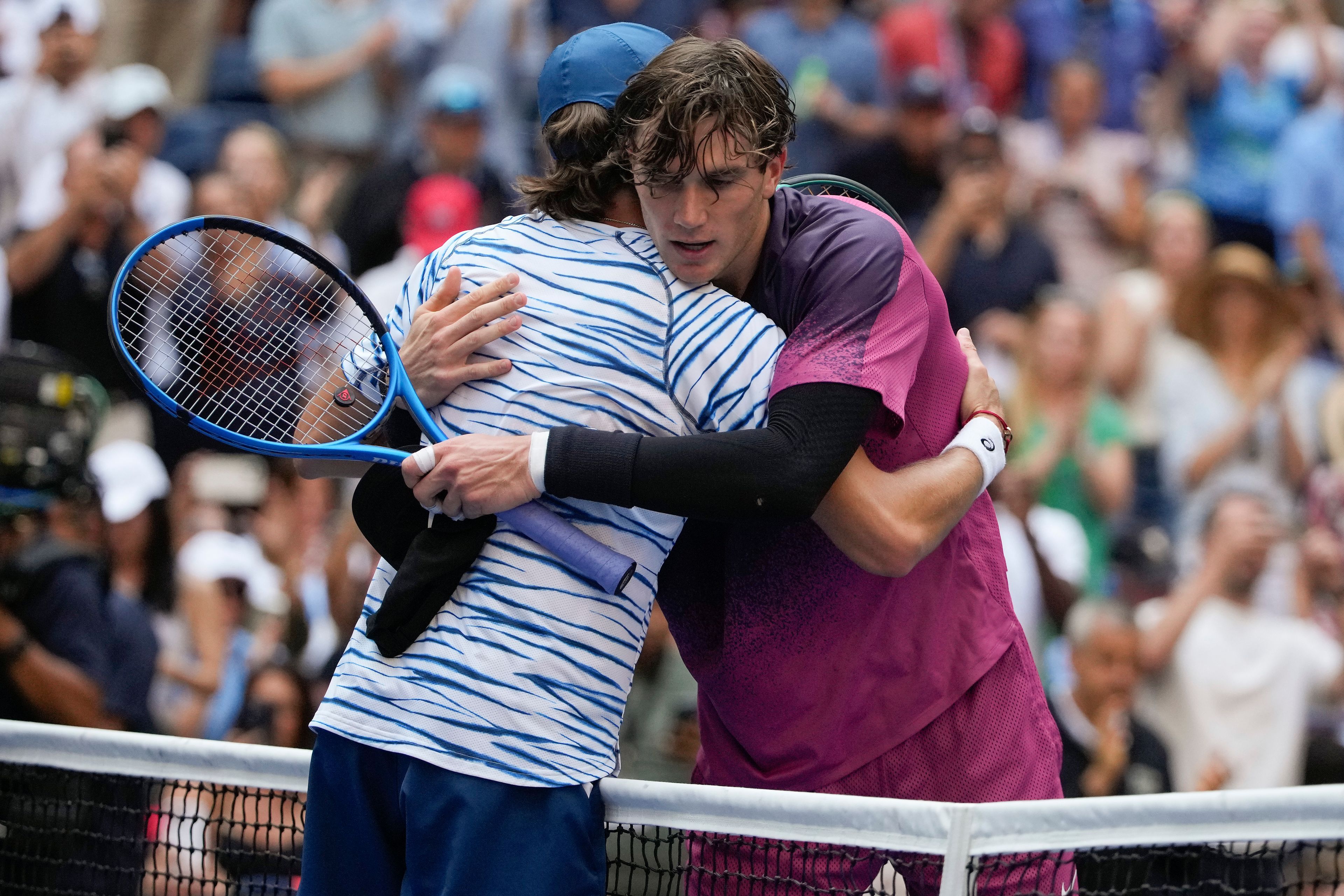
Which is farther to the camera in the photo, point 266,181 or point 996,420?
point 266,181

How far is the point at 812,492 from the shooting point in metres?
2.46

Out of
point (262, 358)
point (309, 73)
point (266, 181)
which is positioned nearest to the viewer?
point (262, 358)

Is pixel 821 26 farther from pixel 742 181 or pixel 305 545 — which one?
pixel 742 181

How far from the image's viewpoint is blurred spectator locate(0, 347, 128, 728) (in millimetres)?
4648

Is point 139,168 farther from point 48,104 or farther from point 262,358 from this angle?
point 262,358

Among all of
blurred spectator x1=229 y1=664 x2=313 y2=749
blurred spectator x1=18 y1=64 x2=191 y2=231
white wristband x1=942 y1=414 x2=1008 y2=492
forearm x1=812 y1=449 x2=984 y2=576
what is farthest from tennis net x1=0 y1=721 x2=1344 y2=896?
blurred spectator x1=18 y1=64 x2=191 y2=231

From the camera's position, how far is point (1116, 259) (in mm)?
8578

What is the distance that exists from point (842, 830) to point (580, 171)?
1151mm

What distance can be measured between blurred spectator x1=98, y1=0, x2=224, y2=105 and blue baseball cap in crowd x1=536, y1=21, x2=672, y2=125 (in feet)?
21.4

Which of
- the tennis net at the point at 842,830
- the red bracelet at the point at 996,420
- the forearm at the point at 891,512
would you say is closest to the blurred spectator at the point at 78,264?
the tennis net at the point at 842,830

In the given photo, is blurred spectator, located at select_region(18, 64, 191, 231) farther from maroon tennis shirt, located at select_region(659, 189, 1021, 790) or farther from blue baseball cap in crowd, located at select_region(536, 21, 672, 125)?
maroon tennis shirt, located at select_region(659, 189, 1021, 790)

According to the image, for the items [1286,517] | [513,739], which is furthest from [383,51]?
[513,739]

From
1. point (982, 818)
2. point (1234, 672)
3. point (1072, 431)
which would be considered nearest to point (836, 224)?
point (982, 818)

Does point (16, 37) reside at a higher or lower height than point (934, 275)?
higher
